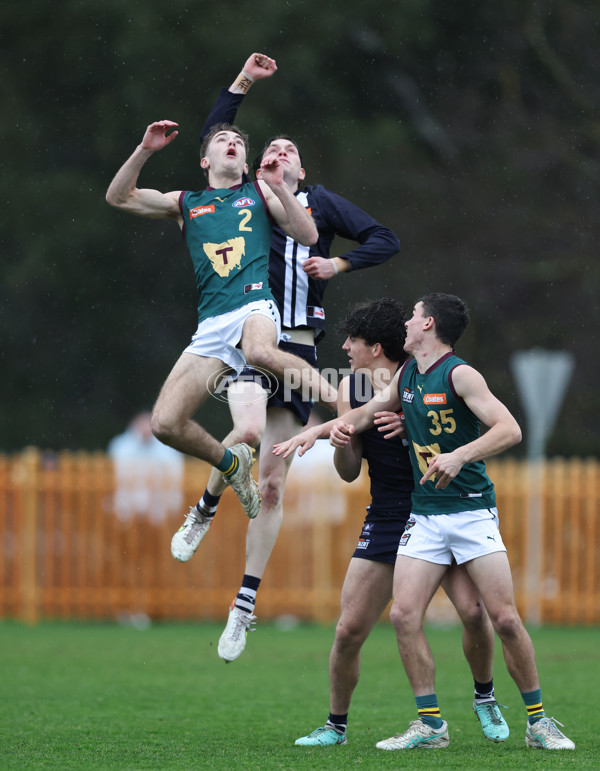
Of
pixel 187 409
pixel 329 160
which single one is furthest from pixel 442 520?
pixel 329 160

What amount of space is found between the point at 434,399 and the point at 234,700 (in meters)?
3.63

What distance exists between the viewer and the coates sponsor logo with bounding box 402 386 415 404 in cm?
675

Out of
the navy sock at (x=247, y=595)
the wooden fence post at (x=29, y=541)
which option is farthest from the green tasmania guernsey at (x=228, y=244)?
the wooden fence post at (x=29, y=541)

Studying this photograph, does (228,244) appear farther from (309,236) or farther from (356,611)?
(356,611)

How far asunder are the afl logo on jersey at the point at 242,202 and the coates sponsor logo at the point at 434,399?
168 centimetres

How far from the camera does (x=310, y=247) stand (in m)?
7.84

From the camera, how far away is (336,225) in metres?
7.72

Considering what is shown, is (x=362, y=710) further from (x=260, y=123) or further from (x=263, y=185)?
(x=260, y=123)

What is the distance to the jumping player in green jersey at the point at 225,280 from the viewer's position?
7082 mm

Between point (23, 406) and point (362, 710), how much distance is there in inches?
613

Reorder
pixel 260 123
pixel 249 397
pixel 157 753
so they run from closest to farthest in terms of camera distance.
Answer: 1. pixel 157 753
2. pixel 249 397
3. pixel 260 123

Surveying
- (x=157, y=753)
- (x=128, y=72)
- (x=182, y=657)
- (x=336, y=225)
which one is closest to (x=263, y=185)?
(x=336, y=225)

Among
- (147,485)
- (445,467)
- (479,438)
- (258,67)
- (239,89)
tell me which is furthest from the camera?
(147,485)

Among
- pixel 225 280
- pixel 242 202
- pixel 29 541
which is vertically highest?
pixel 242 202
